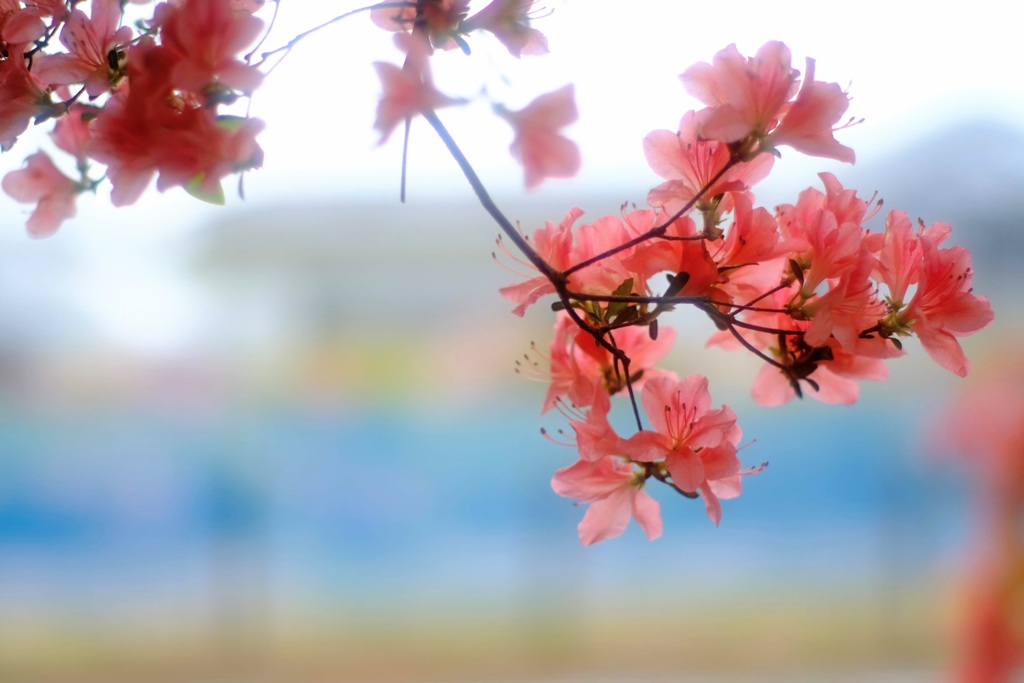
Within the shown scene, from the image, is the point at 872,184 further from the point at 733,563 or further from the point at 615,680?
the point at 615,680

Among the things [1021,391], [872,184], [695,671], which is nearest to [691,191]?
[1021,391]

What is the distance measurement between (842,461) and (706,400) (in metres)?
3.18

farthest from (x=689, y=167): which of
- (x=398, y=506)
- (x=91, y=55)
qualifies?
(x=398, y=506)

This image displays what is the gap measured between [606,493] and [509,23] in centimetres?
22

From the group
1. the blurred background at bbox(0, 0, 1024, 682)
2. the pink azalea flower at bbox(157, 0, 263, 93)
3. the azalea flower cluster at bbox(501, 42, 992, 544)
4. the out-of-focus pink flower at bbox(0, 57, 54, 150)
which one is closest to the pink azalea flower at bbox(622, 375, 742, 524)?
the azalea flower cluster at bbox(501, 42, 992, 544)

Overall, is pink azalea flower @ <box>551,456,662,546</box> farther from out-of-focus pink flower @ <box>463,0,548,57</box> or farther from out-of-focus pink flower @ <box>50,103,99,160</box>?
out-of-focus pink flower @ <box>50,103,99,160</box>

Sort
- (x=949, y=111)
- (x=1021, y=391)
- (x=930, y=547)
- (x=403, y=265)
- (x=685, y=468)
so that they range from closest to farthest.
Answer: (x=685, y=468) → (x=1021, y=391) → (x=949, y=111) → (x=930, y=547) → (x=403, y=265)

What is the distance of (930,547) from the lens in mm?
3205

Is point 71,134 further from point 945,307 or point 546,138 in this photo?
point 945,307

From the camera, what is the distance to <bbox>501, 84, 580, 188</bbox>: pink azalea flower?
0.32m

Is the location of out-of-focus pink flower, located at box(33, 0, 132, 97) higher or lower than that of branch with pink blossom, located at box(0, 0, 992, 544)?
higher

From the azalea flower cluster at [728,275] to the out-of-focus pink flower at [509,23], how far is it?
7 centimetres

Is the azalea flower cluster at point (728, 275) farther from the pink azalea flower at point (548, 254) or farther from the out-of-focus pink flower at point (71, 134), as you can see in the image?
the out-of-focus pink flower at point (71, 134)

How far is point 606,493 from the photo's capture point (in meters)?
0.42
